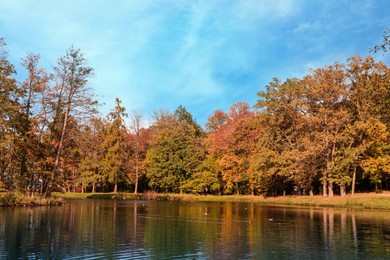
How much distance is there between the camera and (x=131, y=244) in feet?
59.4

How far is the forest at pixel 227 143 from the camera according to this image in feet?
138

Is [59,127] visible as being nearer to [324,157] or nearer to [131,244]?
[131,244]

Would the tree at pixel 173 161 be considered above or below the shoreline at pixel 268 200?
above

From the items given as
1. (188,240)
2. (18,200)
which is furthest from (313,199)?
(18,200)

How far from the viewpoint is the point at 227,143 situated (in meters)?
73.1

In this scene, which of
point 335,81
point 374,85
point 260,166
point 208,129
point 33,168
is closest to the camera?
point 33,168

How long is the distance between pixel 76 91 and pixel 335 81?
125ft

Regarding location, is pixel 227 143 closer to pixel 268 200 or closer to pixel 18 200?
Answer: pixel 268 200

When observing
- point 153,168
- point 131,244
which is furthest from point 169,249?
point 153,168

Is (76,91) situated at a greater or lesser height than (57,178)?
greater

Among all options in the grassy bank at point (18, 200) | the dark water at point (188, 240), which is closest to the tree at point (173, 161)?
the grassy bank at point (18, 200)

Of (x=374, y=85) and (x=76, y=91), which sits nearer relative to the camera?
(x=76, y=91)

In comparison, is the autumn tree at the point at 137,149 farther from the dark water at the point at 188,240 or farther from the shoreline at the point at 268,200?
the dark water at the point at 188,240

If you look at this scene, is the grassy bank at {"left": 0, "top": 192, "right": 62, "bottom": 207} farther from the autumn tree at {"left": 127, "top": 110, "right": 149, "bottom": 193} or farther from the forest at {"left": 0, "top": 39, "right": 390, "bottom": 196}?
the autumn tree at {"left": 127, "top": 110, "right": 149, "bottom": 193}
